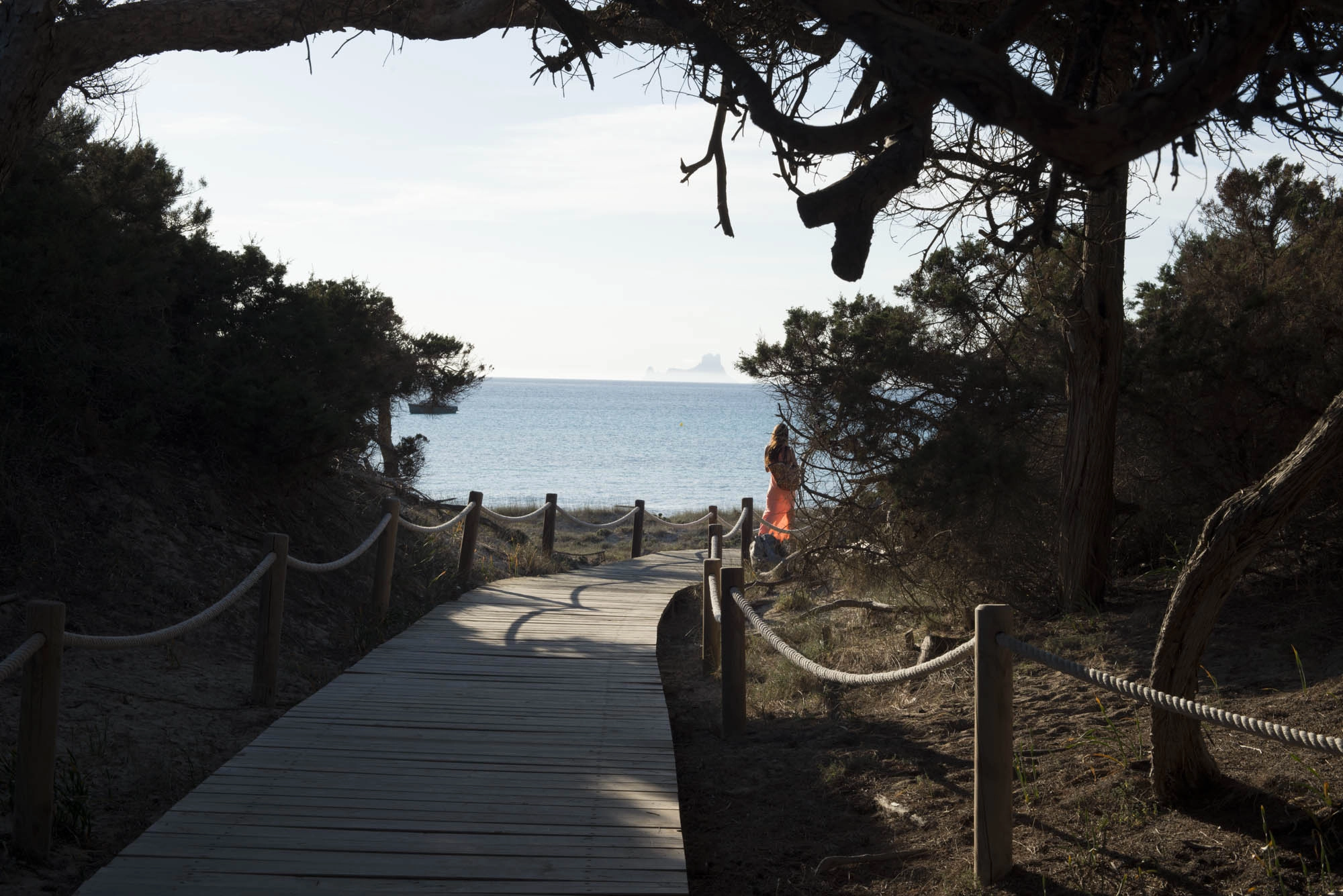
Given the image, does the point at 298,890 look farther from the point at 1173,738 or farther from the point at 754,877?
the point at 1173,738

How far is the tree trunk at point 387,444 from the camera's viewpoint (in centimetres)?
1491

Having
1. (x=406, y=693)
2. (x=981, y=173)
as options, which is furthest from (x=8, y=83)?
(x=981, y=173)

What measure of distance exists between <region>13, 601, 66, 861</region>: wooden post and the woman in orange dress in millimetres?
8367

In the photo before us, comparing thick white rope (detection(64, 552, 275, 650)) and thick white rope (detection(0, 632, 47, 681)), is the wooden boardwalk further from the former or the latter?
thick white rope (detection(0, 632, 47, 681))

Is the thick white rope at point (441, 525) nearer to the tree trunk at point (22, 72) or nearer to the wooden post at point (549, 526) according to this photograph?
the wooden post at point (549, 526)

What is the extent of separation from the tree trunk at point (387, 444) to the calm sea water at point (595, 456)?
0.73 meters

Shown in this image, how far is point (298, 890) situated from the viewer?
3730mm

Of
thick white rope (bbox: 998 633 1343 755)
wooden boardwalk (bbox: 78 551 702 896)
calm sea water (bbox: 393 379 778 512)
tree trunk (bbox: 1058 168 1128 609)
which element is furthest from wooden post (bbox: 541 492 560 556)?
thick white rope (bbox: 998 633 1343 755)

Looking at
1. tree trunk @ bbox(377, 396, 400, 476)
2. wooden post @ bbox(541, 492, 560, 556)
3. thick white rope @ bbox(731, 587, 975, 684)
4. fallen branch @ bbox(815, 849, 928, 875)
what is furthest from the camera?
tree trunk @ bbox(377, 396, 400, 476)

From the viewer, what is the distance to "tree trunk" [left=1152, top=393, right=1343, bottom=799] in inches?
150

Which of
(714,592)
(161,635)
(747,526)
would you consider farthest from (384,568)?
(747,526)

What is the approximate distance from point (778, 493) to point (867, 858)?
905 centimetres

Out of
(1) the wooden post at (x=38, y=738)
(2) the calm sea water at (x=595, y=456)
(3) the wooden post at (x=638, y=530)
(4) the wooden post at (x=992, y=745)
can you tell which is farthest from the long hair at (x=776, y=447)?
(1) the wooden post at (x=38, y=738)

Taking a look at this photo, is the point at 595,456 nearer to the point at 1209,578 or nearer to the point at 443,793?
the point at 443,793
